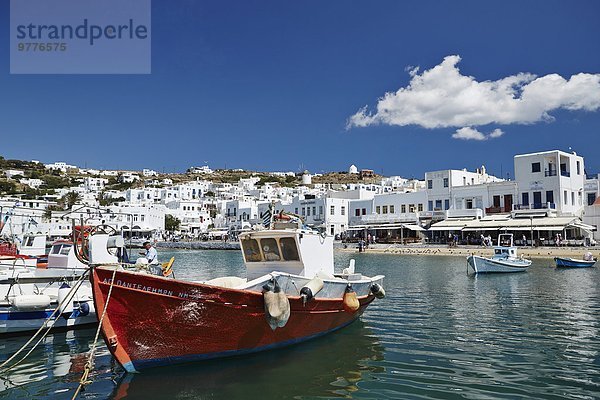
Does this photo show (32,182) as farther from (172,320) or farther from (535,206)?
(172,320)

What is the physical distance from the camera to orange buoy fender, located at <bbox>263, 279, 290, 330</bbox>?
30.9 ft

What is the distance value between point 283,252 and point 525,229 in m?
37.4

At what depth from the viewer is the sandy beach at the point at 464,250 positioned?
132ft

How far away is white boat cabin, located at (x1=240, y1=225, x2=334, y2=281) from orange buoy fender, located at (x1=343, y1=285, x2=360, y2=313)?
1034 millimetres

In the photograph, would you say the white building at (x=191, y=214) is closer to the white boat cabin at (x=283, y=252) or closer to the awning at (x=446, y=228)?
the awning at (x=446, y=228)

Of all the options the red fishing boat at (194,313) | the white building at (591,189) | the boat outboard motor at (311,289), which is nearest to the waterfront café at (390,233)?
the white building at (591,189)

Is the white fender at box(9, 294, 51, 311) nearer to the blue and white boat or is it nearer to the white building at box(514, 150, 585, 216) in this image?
the blue and white boat

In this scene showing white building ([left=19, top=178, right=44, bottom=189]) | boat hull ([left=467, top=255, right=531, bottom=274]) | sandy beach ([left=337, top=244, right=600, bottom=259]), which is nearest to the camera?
boat hull ([left=467, top=255, right=531, bottom=274])

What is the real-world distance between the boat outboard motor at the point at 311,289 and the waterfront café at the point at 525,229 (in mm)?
37508

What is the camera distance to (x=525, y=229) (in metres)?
43.2

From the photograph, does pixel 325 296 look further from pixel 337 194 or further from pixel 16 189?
pixel 16 189

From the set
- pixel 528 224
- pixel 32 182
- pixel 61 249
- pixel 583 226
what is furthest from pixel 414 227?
pixel 32 182

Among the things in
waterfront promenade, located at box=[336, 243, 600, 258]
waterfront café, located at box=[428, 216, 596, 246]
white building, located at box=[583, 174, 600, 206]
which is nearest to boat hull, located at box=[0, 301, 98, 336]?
waterfront promenade, located at box=[336, 243, 600, 258]

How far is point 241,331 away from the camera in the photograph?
9719 millimetres
